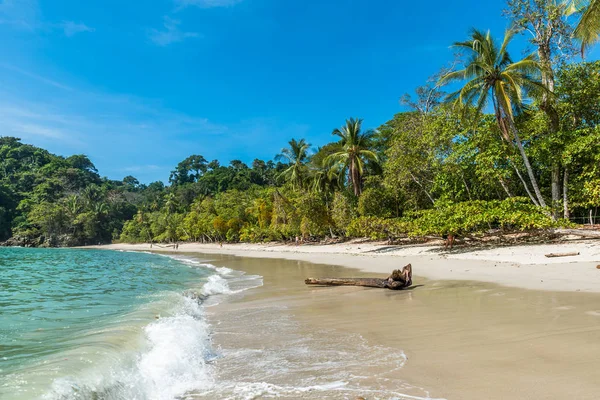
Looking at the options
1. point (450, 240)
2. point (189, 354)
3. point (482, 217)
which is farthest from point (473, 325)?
point (450, 240)

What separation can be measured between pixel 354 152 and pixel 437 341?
87.6 ft

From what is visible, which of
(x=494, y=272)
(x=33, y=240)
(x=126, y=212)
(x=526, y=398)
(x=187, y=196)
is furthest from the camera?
(x=126, y=212)

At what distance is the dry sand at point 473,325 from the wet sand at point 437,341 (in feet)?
0.04

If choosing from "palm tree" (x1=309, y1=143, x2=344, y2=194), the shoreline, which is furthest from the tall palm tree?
"palm tree" (x1=309, y1=143, x2=344, y2=194)

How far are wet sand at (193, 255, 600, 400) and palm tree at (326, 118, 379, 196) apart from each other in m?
22.7

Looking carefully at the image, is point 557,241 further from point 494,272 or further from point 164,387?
point 164,387

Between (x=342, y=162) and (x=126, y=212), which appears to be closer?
(x=342, y=162)

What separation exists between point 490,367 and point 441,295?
4321 millimetres

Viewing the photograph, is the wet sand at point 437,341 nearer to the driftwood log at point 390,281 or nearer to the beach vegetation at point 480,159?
the driftwood log at point 390,281

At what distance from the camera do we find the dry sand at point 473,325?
3.06 metres

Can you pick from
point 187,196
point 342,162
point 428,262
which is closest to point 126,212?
point 187,196

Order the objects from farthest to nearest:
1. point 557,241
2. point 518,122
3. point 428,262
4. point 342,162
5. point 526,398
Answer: point 342,162
point 518,122
point 557,241
point 428,262
point 526,398

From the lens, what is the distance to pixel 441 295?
748 centimetres

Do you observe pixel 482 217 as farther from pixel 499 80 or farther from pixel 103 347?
pixel 103 347
